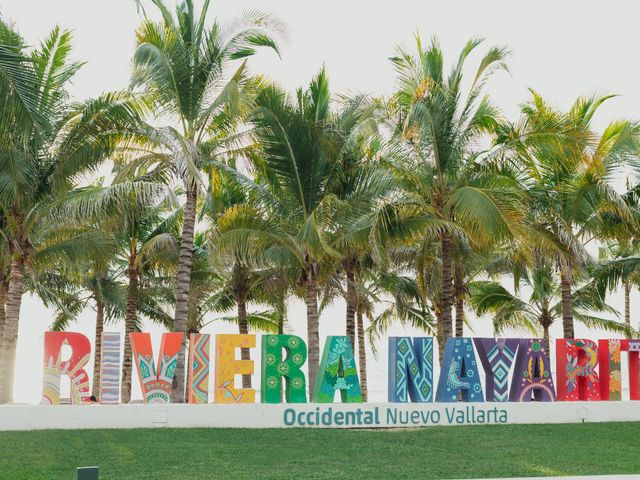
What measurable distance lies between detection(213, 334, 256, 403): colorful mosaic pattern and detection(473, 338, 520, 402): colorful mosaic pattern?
5417 millimetres

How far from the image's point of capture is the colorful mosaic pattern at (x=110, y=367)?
15617mm

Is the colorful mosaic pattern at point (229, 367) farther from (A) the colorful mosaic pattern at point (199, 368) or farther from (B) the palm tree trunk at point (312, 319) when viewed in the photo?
(B) the palm tree trunk at point (312, 319)

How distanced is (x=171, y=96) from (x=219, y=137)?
2.09m

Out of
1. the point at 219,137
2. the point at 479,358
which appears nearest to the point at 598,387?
the point at 479,358

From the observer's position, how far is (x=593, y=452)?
14.7 metres

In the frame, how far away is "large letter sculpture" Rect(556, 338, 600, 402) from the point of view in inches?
742

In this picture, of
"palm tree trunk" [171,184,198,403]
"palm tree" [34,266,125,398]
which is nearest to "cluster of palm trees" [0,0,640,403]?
"palm tree trunk" [171,184,198,403]

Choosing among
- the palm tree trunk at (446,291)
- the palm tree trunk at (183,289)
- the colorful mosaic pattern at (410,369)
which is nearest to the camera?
the colorful mosaic pattern at (410,369)

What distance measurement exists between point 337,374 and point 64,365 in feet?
18.8

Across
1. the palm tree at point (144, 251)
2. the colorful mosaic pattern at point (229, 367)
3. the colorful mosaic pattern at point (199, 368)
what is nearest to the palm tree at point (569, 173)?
the colorful mosaic pattern at point (229, 367)

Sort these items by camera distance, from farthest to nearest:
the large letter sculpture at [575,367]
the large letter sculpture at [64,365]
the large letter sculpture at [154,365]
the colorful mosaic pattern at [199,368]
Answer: the large letter sculpture at [575,367], the colorful mosaic pattern at [199,368], the large letter sculpture at [154,365], the large letter sculpture at [64,365]

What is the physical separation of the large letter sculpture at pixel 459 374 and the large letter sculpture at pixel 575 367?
232cm

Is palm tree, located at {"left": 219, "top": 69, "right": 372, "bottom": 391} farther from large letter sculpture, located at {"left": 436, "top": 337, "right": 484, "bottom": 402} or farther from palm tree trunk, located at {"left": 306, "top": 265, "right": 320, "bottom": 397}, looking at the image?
Answer: large letter sculpture, located at {"left": 436, "top": 337, "right": 484, "bottom": 402}

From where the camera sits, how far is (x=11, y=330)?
17672 mm
